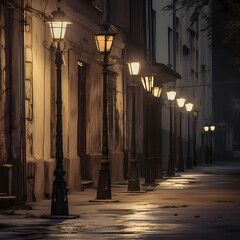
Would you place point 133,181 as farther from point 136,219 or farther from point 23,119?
point 136,219

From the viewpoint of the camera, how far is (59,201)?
16719 millimetres

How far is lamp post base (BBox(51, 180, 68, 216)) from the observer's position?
16.7 m

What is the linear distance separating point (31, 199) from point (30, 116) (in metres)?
1.87

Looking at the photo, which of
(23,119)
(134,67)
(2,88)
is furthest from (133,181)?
(2,88)

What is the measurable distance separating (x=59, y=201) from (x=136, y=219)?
1.61m

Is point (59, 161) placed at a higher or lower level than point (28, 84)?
lower

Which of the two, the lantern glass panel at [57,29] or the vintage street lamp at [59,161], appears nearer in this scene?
the vintage street lamp at [59,161]

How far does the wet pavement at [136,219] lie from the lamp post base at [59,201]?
13.7 inches

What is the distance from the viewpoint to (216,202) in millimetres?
20688

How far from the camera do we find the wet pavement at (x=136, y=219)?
43.6 ft

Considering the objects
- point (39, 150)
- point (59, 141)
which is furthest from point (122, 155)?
point (59, 141)

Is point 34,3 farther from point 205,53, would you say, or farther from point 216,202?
point 205,53

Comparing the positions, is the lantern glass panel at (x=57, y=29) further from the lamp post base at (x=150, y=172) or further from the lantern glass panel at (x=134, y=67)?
the lamp post base at (x=150, y=172)

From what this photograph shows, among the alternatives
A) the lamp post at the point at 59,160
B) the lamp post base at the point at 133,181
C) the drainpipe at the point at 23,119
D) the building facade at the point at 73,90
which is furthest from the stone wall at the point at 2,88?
the lamp post base at the point at 133,181
